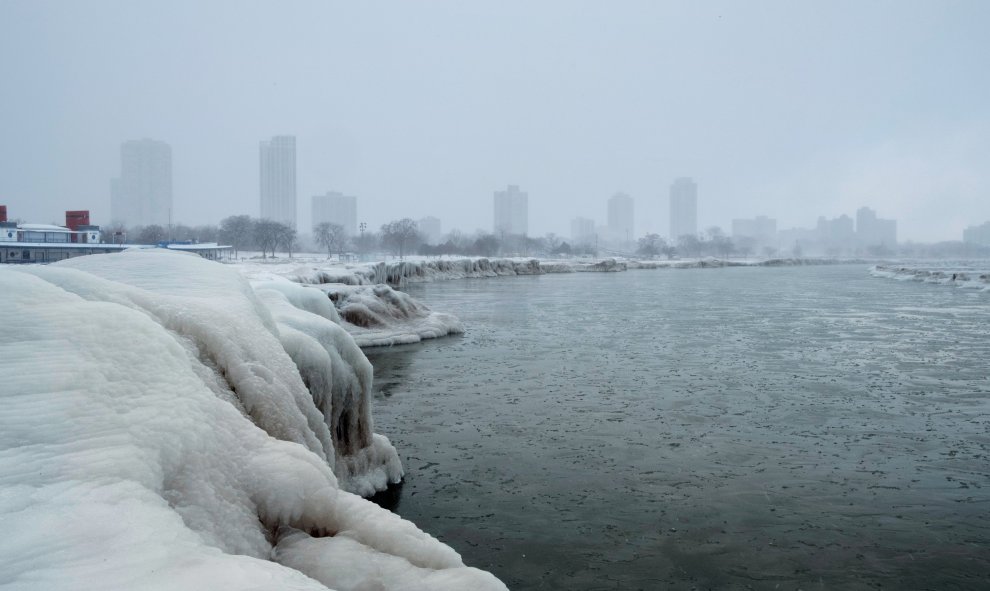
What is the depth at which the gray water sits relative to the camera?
8.26 m

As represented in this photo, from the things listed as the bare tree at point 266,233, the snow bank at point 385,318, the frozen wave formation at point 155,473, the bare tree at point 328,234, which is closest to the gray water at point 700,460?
the snow bank at point 385,318

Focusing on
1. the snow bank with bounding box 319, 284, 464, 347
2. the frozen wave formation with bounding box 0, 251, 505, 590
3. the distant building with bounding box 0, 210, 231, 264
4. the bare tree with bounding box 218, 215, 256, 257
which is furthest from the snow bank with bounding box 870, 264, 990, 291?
the bare tree with bounding box 218, 215, 256, 257

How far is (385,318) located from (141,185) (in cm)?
19692

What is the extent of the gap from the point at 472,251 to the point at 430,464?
6234 inches

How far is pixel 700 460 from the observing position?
38.5 feet

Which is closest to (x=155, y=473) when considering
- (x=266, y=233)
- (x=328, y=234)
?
(x=266, y=233)

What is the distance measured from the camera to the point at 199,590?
2.95 m

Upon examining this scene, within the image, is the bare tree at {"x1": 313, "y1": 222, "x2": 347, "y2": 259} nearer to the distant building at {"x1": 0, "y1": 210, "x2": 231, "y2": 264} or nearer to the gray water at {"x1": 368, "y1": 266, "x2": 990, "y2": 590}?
the distant building at {"x1": 0, "y1": 210, "x2": 231, "y2": 264}

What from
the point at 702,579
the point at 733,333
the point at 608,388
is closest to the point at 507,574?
the point at 702,579

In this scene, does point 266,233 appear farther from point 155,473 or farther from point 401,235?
point 155,473

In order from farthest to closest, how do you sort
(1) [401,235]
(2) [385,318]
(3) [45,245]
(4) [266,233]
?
(1) [401,235], (4) [266,233], (3) [45,245], (2) [385,318]

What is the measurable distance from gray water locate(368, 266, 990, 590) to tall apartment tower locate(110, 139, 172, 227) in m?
199

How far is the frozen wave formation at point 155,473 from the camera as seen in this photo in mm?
3197

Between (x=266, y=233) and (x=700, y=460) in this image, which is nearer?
(x=700, y=460)
